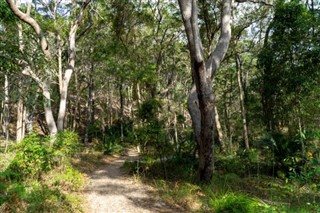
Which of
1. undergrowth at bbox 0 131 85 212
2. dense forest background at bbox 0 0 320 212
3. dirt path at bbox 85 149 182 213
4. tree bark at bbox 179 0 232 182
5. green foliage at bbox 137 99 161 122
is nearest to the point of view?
undergrowth at bbox 0 131 85 212

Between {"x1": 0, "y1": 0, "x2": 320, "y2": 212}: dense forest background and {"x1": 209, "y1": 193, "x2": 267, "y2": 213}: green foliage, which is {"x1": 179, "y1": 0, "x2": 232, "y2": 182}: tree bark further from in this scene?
{"x1": 209, "y1": 193, "x2": 267, "y2": 213}: green foliage

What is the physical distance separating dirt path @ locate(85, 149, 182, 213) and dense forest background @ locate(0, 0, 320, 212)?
0.77m

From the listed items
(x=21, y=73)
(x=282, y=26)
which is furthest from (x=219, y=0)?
(x=21, y=73)

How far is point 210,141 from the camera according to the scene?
6.97 meters

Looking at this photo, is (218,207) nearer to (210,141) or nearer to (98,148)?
(210,141)

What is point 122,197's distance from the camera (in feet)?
21.5

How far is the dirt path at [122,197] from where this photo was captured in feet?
19.1

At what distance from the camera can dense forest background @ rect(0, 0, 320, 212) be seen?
22.0ft

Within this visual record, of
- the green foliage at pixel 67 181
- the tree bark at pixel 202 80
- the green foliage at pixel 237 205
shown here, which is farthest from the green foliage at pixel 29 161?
the green foliage at pixel 237 205

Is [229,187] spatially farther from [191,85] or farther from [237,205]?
[191,85]

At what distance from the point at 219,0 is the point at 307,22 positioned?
420 cm

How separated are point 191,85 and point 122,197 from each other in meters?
5.70

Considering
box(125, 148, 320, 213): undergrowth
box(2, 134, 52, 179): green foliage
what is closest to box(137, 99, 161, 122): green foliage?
box(125, 148, 320, 213): undergrowth

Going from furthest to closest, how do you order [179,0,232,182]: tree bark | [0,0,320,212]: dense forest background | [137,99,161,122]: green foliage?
[137,99,161,122]: green foliage < [0,0,320,212]: dense forest background < [179,0,232,182]: tree bark
